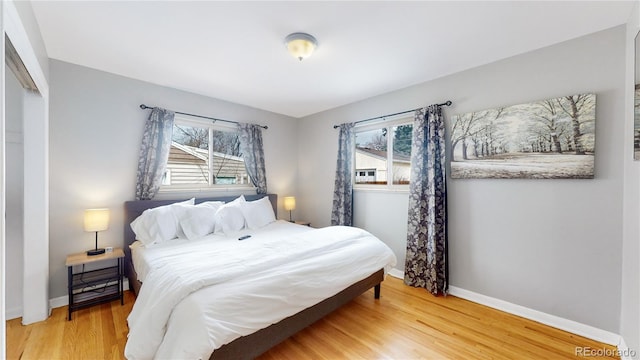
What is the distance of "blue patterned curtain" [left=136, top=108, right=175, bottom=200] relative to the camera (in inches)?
120

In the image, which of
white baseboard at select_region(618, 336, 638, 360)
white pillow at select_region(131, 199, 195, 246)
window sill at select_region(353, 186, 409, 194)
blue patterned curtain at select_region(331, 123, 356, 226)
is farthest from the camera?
blue patterned curtain at select_region(331, 123, 356, 226)

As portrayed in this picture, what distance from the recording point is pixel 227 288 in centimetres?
158

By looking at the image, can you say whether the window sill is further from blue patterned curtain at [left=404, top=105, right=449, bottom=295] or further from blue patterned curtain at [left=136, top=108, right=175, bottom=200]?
blue patterned curtain at [left=136, top=108, right=175, bottom=200]

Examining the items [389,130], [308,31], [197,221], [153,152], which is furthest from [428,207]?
[153,152]

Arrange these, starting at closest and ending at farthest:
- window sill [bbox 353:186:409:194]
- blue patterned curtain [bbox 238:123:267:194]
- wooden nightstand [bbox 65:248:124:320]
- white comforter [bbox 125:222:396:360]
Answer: white comforter [bbox 125:222:396:360], wooden nightstand [bbox 65:248:124:320], window sill [bbox 353:186:409:194], blue patterned curtain [bbox 238:123:267:194]

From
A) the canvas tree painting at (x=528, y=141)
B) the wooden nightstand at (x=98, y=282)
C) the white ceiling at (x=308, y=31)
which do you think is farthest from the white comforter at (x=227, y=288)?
the white ceiling at (x=308, y=31)

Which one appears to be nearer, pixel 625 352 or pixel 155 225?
pixel 625 352

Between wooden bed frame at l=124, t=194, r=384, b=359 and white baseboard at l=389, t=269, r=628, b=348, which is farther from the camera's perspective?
white baseboard at l=389, t=269, r=628, b=348

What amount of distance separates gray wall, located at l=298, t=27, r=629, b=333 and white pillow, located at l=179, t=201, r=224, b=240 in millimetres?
2809

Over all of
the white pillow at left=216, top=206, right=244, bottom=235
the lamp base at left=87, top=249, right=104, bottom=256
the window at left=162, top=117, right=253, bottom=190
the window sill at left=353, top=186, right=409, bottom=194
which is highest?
the window at left=162, top=117, right=253, bottom=190

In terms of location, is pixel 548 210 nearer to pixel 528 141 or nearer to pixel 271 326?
pixel 528 141

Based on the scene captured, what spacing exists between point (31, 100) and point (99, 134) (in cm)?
60

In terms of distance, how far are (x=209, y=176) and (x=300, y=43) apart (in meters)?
2.46

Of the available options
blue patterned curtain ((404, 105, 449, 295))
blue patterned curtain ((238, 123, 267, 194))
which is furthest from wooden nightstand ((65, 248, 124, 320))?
blue patterned curtain ((404, 105, 449, 295))
